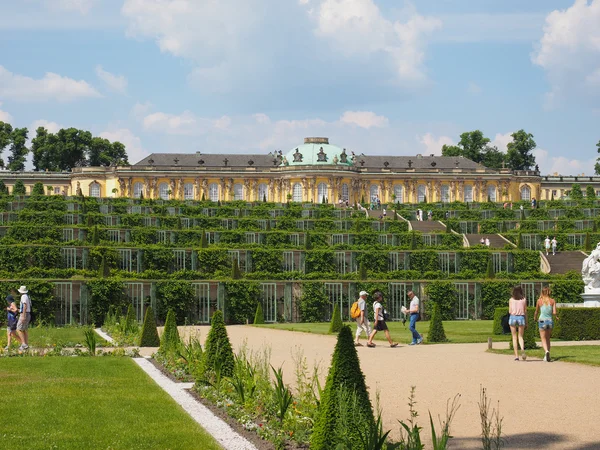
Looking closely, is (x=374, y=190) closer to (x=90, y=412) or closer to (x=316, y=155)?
(x=316, y=155)

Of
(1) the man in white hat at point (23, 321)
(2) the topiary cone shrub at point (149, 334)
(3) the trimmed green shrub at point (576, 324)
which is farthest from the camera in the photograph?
(3) the trimmed green shrub at point (576, 324)

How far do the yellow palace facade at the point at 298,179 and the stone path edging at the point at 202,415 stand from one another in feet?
255

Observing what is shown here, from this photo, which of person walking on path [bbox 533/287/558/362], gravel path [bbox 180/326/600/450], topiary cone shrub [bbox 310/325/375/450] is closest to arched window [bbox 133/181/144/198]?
gravel path [bbox 180/326/600/450]

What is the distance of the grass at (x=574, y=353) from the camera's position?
54.2ft

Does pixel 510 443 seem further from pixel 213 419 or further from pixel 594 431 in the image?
pixel 213 419

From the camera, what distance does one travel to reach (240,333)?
25.1 metres

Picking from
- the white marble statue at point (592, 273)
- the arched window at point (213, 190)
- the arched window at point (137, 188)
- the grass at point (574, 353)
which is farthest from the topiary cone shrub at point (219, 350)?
the arched window at point (213, 190)

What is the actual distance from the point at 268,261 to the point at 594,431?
28.0m

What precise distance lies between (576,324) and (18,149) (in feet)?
295

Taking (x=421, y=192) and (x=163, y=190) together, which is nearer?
(x=163, y=190)

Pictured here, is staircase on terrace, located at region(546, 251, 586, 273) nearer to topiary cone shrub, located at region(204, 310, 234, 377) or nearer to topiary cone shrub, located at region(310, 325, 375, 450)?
topiary cone shrub, located at region(204, 310, 234, 377)

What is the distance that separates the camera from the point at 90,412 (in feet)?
38.2

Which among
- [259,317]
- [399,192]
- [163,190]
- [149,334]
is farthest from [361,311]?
[399,192]

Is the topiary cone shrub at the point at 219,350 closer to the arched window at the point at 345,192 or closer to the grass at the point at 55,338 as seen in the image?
the grass at the point at 55,338
